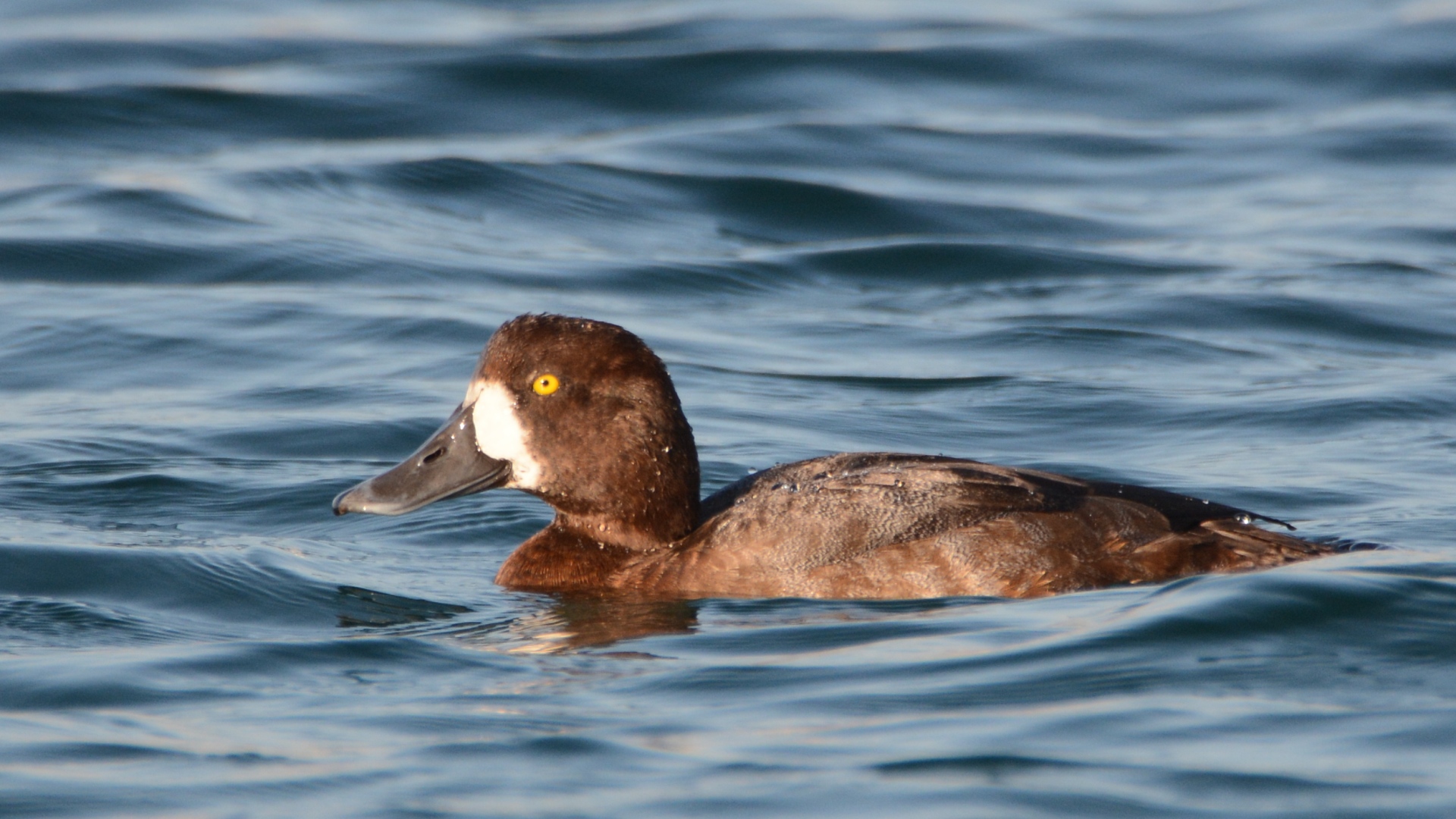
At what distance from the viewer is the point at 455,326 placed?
1058 centimetres

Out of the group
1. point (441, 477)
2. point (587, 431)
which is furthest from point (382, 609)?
point (587, 431)

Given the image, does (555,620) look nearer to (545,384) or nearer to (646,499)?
(646,499)

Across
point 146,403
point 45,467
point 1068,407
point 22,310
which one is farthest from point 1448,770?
point 22,310

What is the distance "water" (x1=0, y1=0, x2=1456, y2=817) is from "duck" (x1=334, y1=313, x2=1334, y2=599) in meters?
0.14

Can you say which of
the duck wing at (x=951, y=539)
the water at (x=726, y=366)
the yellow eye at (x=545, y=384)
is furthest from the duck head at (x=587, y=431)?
the water at (x=726, y=366)

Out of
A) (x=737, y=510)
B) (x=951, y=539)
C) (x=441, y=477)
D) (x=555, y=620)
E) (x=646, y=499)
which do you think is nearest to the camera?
(x=951, y=539)

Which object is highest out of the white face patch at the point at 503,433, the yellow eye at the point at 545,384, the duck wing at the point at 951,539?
the yellow eye at the point at 545,384

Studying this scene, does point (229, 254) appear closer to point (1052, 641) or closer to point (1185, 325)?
point (1185, 325)

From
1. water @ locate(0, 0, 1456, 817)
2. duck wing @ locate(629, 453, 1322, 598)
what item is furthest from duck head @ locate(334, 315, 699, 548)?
water @ locate(0, 0, 1456, 817)

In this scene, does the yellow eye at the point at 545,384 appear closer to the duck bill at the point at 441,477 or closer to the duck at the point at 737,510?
the duck at the point at 737,510

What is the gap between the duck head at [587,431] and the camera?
621 centimetres

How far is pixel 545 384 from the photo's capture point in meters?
6.25

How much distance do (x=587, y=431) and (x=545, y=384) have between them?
0.20m

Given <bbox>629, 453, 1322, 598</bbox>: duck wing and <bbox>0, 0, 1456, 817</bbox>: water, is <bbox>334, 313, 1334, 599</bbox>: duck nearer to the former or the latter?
<bbox>629, 453, 1322, 598</bbox>: duck wing
